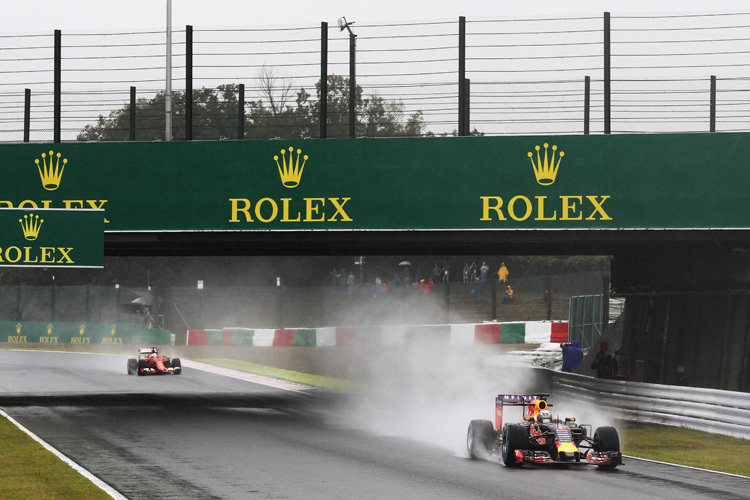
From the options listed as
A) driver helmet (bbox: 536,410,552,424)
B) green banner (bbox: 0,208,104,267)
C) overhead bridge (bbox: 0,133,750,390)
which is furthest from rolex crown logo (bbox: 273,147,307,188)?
driver helmet (bbox: 536,410,552,424)

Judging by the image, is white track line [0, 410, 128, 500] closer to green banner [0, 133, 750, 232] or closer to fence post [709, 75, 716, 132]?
green banner [0, 133, 750, 232]

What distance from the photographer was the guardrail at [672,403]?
63.8 ft

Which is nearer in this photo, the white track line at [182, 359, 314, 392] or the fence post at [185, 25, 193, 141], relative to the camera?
the fence post at [185, 25, 193, 141]

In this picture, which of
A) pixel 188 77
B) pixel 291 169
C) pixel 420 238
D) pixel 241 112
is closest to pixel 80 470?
pixel 291 169

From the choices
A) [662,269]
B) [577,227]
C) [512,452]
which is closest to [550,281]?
[662,269]

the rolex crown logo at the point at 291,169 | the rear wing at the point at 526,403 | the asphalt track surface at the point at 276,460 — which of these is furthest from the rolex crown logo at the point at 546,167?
the rear wing at the point at 526,403

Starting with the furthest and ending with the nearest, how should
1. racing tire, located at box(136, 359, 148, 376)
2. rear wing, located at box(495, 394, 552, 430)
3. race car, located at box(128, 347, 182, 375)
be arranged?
racing tire, located at box(136, 359, 148, 376) → race car, located at box(128, 347, 182, 375) → rear wing, located at box(495, 394, 552, 430)

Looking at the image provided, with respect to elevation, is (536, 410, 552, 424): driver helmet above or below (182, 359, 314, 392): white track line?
above

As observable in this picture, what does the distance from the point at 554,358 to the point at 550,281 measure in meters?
11.4

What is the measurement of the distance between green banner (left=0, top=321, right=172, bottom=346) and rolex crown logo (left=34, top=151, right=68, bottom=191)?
30.1 metres

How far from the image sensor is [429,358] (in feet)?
135

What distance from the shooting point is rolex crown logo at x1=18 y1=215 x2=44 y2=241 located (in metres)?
22.3

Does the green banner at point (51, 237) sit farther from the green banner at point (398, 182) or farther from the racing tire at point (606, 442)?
the racing tire at point (606, 442)

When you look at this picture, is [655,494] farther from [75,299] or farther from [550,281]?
[75,299]
